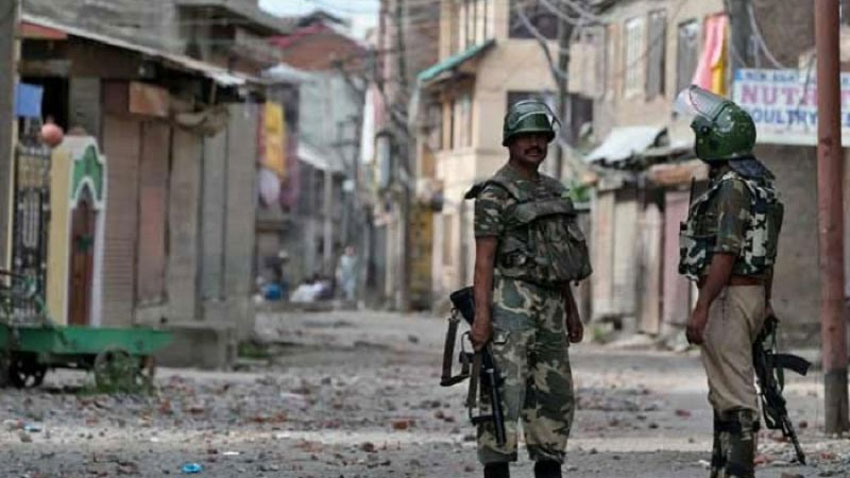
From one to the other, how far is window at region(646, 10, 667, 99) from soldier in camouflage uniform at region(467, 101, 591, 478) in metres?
25.5

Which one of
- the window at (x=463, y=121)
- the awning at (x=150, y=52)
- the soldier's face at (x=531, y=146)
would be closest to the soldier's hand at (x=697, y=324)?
the soldier's face at (x=531, y=146)

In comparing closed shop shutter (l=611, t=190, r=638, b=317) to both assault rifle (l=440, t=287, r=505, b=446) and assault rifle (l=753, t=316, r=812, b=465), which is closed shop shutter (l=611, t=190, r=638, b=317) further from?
assault rifle (l=440, t=287, r=505, b=446)

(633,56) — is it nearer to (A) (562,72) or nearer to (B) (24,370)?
(A) (562,72)

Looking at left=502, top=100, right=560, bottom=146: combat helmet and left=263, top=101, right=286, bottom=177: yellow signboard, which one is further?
left=263, top=101, right=286, bottom=177: yellow signboard

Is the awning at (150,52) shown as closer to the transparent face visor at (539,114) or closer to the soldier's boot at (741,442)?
the transparent face visor at (539,114)

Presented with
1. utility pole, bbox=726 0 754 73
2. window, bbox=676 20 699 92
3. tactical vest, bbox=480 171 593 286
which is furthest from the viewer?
window, bbox=676 20 699 92

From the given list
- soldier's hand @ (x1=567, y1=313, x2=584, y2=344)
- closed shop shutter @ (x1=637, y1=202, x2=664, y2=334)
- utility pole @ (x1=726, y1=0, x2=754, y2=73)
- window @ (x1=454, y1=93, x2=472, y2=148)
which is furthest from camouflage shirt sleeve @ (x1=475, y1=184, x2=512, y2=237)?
window @ (x1=454, y1=93, x2=472, y2=148)

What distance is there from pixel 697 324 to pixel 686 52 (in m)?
24.4

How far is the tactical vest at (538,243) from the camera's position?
903cm

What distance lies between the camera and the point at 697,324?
894 centimetres

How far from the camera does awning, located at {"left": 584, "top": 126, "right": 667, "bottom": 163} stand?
3409 cm

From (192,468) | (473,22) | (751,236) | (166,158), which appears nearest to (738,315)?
(751,236)

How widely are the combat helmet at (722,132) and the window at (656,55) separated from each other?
2511 cm

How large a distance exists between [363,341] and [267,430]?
1946cm
